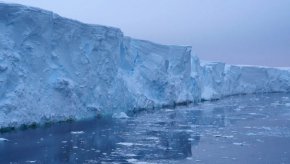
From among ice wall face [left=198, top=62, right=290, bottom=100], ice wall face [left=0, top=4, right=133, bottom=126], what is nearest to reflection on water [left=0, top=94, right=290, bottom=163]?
ice wall face [left=0, top=4, right=133, bottom=126]

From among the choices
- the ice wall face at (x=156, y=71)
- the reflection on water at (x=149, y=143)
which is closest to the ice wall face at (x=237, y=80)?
the ice wall face at (x=156, y=71)

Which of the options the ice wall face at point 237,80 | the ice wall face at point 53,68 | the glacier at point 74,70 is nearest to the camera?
the ice wall face at point 53,68

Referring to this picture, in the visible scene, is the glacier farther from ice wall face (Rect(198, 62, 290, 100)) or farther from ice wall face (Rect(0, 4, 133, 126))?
ice wall face (Rect(198, 62, 290, 100))

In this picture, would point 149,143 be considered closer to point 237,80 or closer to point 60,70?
point 60,70

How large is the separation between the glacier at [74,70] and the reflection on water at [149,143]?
0.98 m

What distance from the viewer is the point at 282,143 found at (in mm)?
10172

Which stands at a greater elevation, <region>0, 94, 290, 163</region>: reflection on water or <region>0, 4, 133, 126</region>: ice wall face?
<region>0, 4, 133, 126</region>: ice wall face

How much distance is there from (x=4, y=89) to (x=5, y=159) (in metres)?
4.66

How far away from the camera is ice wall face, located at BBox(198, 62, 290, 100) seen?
35.4 m

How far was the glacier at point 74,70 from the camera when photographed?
12867mm

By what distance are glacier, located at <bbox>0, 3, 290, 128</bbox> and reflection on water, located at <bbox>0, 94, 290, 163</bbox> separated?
980mm

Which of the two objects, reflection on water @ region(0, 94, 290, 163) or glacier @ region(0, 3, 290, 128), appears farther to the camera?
glacier @ region(0, 3, 290, 128)

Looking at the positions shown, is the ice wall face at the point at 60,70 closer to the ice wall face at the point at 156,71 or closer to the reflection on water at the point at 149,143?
the ice wall face at the point at 156,71

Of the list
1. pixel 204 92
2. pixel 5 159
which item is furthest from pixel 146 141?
pixel 204 92
